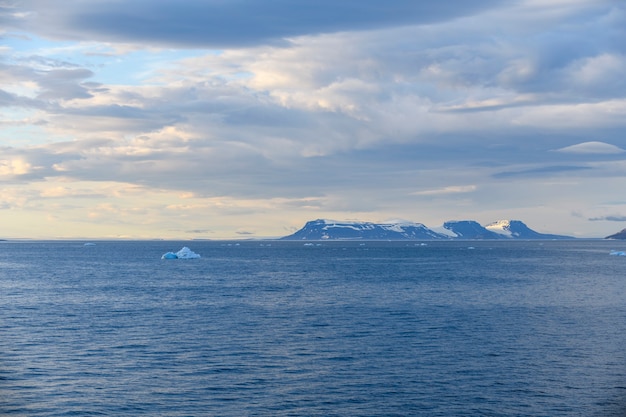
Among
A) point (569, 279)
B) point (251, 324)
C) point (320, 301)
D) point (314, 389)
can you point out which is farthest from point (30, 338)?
point (569, 279)

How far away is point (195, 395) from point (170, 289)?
2456 inches

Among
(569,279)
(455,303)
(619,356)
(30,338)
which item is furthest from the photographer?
(569,279)

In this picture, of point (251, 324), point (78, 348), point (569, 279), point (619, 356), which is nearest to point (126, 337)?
point (78, 348)

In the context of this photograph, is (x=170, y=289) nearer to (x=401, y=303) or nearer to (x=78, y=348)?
A: (x=401, y=303)

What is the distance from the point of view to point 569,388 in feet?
128

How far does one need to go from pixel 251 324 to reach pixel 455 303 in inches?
1077

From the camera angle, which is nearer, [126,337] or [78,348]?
Result: [78,348]

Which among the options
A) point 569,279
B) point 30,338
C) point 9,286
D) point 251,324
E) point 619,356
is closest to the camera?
point 619,356

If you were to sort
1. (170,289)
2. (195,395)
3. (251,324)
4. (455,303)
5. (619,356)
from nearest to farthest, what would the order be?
(195,395)
(619,356)
(251,324)
(455,303)
(170,289)

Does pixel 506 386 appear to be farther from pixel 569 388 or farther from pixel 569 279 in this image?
pixel 569 279

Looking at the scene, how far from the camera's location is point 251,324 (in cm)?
6153

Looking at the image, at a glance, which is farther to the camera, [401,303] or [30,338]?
[401,303]

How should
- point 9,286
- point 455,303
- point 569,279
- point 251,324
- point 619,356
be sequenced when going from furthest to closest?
point 569,279
point 9,286
point 455,303
point 251,324
point 619,356

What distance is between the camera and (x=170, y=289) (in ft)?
321
